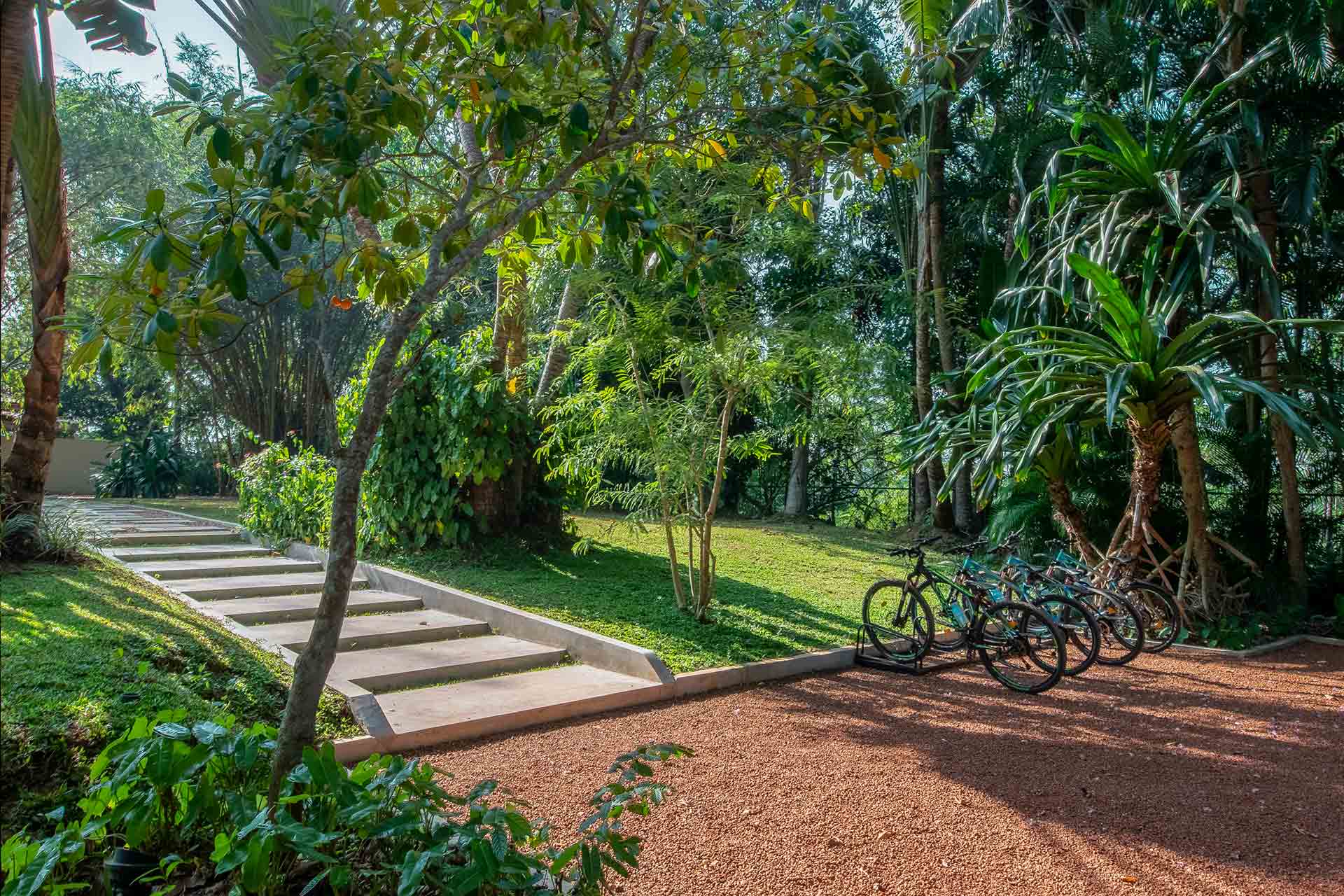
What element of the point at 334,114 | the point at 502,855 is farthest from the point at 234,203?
the point at 502,855

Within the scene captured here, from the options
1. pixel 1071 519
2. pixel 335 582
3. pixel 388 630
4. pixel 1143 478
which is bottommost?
pixel 388 630

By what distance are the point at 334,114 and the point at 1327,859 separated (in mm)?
4379

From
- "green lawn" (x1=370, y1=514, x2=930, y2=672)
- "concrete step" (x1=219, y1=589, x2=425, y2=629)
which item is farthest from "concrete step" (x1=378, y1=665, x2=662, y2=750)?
"concrete step" (x1=219, y1=589, x2=425, y2=629)

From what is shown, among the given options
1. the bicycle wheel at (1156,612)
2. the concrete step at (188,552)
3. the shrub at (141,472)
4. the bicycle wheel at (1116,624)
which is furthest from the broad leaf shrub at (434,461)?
the shrub at (141,472)

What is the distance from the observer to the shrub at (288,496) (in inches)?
368

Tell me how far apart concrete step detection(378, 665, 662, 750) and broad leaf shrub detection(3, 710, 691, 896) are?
1926mm

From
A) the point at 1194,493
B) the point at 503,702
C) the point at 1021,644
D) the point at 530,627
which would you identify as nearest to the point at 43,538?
the point at 530,627

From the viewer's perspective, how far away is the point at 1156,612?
7.40m

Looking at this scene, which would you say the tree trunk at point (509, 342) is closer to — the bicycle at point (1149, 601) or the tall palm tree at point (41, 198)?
the tall palm tree at point (41, 198)

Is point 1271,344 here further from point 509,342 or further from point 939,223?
point 509,342

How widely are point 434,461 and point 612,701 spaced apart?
4464 millimetres

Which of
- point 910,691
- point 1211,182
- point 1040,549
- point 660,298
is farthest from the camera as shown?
point 1040,549

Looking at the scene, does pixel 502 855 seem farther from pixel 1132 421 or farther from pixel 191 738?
Answer: pixel 1132 421

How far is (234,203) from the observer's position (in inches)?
96.5
